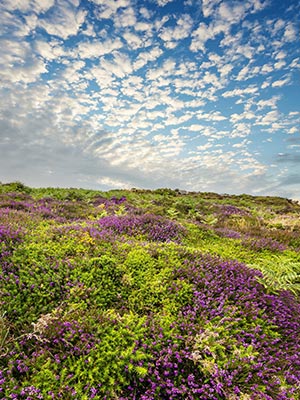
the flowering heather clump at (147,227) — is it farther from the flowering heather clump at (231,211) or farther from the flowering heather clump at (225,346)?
the flowering heather clump at (231,211)

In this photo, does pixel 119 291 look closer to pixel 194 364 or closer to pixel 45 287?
pixel 45 287

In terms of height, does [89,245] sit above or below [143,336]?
above

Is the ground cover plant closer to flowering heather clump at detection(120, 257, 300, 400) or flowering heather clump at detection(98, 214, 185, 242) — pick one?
flowering heather clump at detection(120, 257, 300, 400)

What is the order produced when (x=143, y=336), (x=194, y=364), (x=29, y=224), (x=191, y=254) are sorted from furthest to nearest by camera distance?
(x=29, y=224) < (x=191, y=254) < (x=143, y=336) < (x=194, y=364)

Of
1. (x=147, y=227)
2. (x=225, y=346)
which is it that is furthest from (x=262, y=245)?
(x=225, y=346)

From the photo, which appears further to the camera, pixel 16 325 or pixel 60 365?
pixel 16 325

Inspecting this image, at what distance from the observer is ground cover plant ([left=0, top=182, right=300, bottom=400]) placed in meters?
3.01

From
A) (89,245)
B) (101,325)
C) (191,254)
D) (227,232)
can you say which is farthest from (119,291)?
(227,232)

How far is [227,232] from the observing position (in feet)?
31.3

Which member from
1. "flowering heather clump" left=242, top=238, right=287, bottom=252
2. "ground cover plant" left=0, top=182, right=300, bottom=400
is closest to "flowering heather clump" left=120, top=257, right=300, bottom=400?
"ground cover plant" left=0, top=182, right=300, bottom=400

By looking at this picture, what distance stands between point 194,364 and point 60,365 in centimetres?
154

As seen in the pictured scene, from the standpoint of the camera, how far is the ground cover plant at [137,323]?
3.01m

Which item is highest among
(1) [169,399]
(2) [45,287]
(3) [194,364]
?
(2) [45,287]

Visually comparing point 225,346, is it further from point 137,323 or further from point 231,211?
point 231,211
